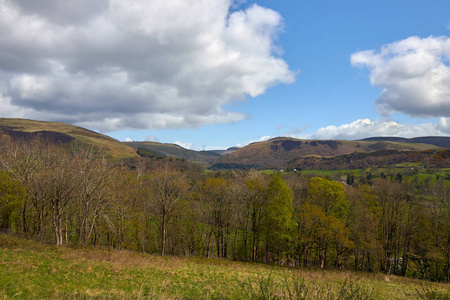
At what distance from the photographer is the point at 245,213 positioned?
41.7m

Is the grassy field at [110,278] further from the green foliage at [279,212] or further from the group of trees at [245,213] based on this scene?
the green foliage at [279,212]

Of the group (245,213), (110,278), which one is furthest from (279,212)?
(110,278)

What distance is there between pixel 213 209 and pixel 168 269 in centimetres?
2051

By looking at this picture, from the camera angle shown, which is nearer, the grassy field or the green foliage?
the grassy field

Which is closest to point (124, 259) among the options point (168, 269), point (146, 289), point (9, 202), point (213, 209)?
point (168, 269)

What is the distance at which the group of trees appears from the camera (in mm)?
34750

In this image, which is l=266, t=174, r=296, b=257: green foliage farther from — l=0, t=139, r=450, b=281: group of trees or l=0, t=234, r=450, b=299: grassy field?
l=0, t=234, r=450, b=299: grassy field

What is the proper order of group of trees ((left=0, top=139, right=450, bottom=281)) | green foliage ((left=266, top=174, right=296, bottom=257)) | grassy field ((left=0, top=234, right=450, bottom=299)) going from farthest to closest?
1. green foliage ((left=266, top=174, right=296, bottom=257))
2. group of trees ((left=0, top=139, right=450, bottom=281))
3. grassy field ((left=0, top=234, right=450, bottom=299))

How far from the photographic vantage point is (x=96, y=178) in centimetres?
3338

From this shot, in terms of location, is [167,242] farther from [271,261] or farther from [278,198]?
[278,198]

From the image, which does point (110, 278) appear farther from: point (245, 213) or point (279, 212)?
point (245, 213)

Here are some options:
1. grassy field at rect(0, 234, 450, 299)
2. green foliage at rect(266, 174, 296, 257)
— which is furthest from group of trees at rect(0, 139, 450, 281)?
grassy field at rect(0, 234, 450, 299)

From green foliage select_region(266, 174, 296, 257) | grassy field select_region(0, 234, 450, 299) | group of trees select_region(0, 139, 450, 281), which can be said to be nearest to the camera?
grassy field select_region(0, 234, 450, 299)

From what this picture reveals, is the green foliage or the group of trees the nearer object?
the group of trees
